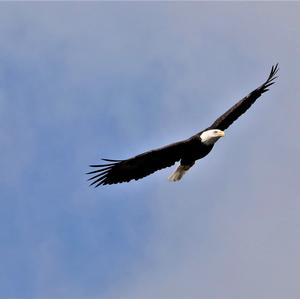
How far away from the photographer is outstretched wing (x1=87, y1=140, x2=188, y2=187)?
87.3ft

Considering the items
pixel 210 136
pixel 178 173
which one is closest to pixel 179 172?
pixel 178 173

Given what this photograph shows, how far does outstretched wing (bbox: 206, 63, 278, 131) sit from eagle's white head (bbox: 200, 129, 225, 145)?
73 centimetres

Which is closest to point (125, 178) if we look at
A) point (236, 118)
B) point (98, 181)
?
point (98, 181)

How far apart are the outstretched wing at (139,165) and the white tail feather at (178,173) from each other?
30 centimetres

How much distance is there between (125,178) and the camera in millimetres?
26984

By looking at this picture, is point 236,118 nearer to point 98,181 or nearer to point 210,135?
point 210,135

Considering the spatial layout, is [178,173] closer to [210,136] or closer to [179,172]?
[179,172]

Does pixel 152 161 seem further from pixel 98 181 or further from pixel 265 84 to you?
pixel 265 84

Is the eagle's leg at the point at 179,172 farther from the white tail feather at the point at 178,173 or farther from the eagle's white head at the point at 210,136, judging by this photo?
the eagle's white head at the point at 210,136

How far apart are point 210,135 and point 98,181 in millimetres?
2268

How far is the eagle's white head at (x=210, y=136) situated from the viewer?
2696 cm

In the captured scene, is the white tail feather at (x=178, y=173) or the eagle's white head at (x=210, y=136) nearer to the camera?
the eagle's white head at (x=210, y=136)

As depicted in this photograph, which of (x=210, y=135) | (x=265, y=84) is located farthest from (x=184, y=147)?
(x=265, y=84)

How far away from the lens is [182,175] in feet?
90.8
